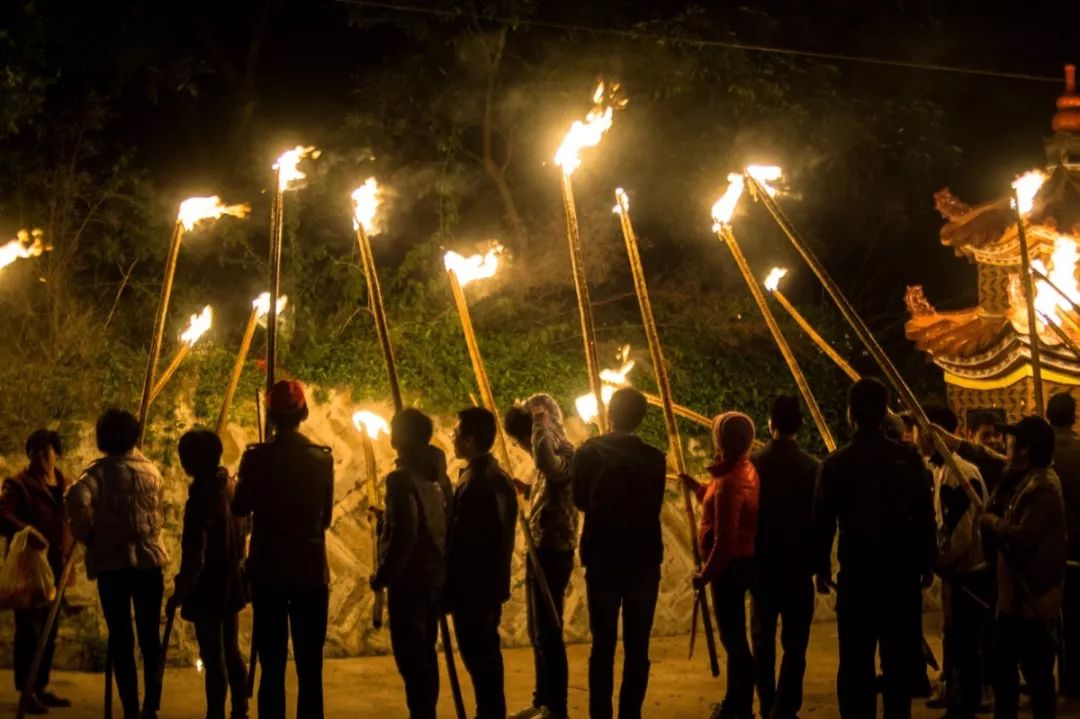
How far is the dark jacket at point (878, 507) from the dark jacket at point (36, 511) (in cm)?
539

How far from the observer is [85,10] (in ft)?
48.2

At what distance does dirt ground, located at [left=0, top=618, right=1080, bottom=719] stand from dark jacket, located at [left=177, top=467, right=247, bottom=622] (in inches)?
75.0

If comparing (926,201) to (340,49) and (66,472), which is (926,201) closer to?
(340,49)

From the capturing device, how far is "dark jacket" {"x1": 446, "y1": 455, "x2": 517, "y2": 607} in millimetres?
7211

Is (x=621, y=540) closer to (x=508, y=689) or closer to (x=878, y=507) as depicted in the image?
(x=878, y=507)

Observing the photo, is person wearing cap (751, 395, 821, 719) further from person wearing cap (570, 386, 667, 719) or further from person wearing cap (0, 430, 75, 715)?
person wearing cap (0, 430, 75, 715)

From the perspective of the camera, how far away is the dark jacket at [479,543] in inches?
284

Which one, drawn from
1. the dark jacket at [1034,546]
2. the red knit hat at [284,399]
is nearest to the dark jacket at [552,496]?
the red knit hat at [284,399]

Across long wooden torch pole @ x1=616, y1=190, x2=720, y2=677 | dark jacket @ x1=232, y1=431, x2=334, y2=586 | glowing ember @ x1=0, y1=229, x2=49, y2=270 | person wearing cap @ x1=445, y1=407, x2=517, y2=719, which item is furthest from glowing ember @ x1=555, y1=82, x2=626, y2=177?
glowing ember @ x1=0, y1=229, x2=49, y2=270

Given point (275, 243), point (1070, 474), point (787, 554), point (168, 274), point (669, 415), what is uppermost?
point (275, 243)

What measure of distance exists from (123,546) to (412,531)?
6.05 ft

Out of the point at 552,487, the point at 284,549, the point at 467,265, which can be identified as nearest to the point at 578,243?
the point at 467,265

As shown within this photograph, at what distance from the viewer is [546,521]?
848 centimetres

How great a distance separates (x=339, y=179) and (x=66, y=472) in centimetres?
511
